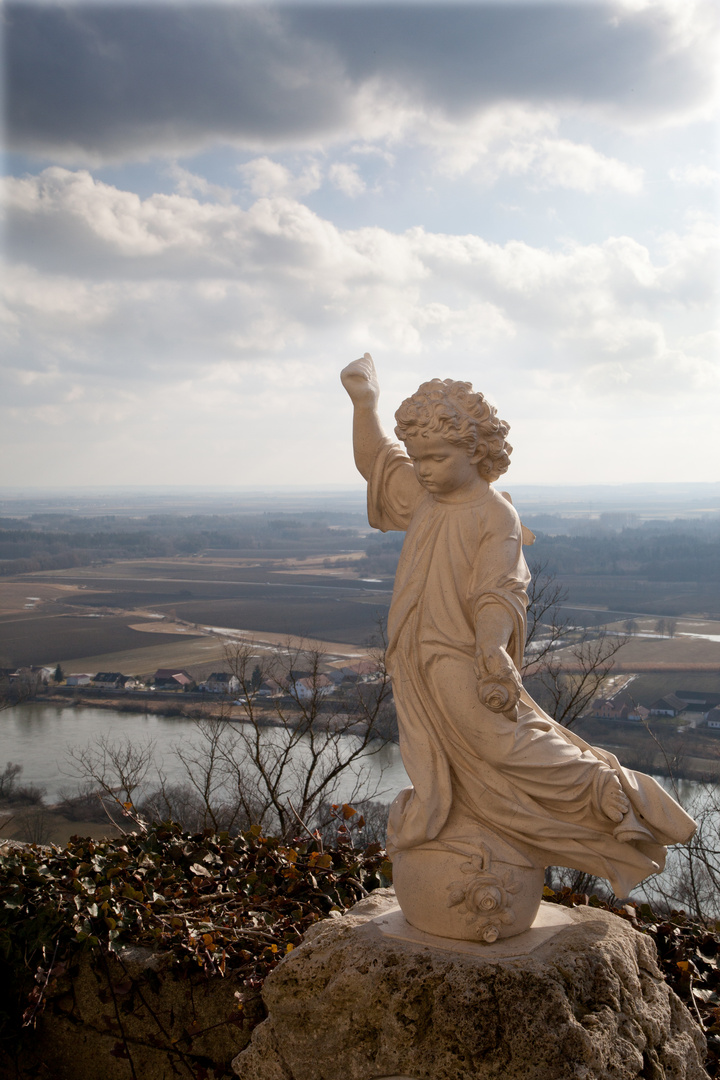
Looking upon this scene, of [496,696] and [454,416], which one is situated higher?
[454,416]

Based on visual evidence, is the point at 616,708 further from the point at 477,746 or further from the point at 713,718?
the point at 477,746

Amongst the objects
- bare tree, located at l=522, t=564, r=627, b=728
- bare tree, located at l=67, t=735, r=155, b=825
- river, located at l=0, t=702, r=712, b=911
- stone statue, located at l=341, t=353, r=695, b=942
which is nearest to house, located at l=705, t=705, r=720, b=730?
river, located at l=0, t=702, r=712, b=911

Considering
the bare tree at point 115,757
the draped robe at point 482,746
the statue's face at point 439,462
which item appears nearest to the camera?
the draped robe at point 482,746

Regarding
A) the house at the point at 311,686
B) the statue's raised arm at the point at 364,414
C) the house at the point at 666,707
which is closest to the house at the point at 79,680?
the house at the point at 311,686

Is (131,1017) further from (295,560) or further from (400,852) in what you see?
(295,560)

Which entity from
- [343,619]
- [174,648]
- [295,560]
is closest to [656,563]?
[343,619]

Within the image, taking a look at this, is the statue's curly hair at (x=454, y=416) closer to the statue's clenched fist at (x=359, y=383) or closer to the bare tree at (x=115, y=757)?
the statue's clenched fist at (x=359, y=383)

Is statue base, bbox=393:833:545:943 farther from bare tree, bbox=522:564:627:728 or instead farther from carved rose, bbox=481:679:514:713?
bare tree, bbox=522:564:627:728

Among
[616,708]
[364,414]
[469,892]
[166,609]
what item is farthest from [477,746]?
[166,609]
